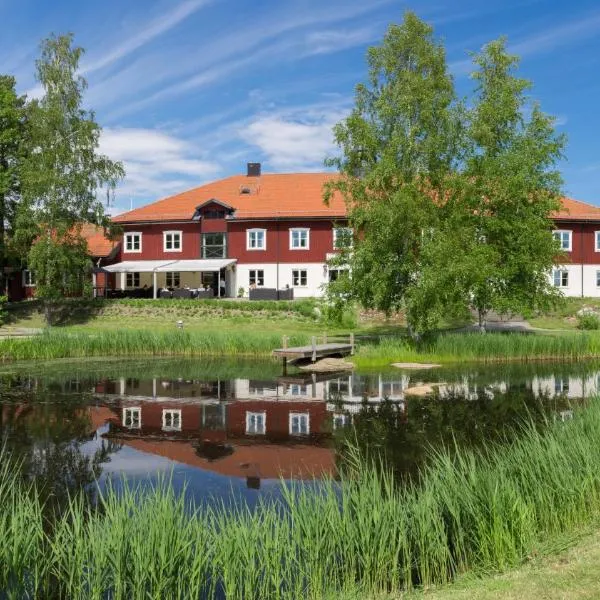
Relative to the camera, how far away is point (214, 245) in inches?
1807

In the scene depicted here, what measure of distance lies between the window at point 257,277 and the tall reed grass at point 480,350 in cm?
2028

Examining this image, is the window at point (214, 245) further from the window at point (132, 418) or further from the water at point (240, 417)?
the window at point (132, 418)

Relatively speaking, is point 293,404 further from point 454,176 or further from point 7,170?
point 7,170

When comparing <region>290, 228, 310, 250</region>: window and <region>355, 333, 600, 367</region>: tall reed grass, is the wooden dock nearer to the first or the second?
<region>355, 333, 600, 367</region>: tall reed grass

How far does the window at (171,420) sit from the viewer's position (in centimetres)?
1490

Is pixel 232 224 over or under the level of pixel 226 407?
over

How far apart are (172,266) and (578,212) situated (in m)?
27.2

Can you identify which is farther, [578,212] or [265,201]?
[265,201]

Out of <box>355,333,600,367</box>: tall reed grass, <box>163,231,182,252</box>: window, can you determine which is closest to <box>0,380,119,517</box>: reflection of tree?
<box>355,333,600,367</box>: tall reed grass

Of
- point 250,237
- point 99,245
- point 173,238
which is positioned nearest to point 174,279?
point 173,238

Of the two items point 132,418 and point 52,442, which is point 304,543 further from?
point 132,418

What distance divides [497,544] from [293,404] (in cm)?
1131

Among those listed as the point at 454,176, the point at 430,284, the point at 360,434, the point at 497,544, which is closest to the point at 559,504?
the point at 497,544

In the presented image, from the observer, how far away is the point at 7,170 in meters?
40.0
